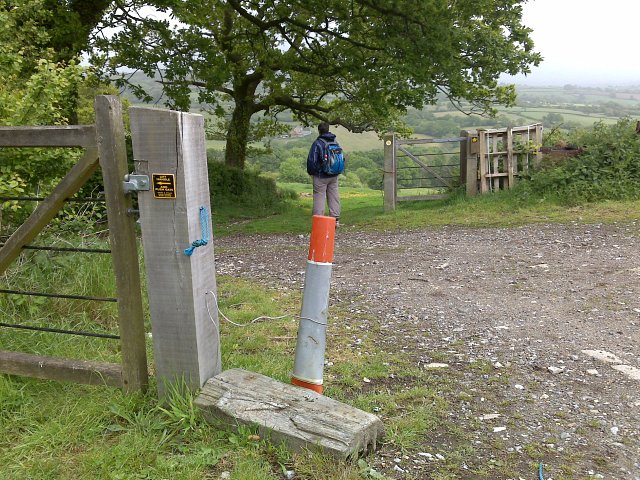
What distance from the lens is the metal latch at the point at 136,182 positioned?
3332 millimetres

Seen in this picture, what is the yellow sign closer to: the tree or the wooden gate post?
the wooden gate post

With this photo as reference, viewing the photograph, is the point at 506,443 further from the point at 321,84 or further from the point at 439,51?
the point at 321,84

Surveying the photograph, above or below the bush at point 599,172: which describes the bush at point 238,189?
below

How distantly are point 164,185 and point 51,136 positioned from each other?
819 millimetres

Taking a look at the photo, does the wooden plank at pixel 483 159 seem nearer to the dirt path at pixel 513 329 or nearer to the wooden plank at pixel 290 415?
the dirt path at pixel 513 329

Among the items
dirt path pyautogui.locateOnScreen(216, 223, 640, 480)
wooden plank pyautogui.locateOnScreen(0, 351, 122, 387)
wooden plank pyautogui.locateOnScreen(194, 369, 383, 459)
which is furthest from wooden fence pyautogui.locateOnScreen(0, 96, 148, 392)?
dirt path pyautogui.locateOnScreen(216, 223, 640, 480)

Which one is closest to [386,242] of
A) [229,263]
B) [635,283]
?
[229,263]

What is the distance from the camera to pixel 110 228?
347 cm

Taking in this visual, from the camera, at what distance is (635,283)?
670cm

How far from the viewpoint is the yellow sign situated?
10.8 feet

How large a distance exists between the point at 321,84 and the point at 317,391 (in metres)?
17.1

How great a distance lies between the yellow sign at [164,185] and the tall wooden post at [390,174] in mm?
11403

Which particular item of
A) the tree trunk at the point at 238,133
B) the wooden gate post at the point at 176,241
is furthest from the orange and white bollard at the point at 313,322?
the tree trunk at the point at 238,133

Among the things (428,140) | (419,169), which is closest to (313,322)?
(428,140)
